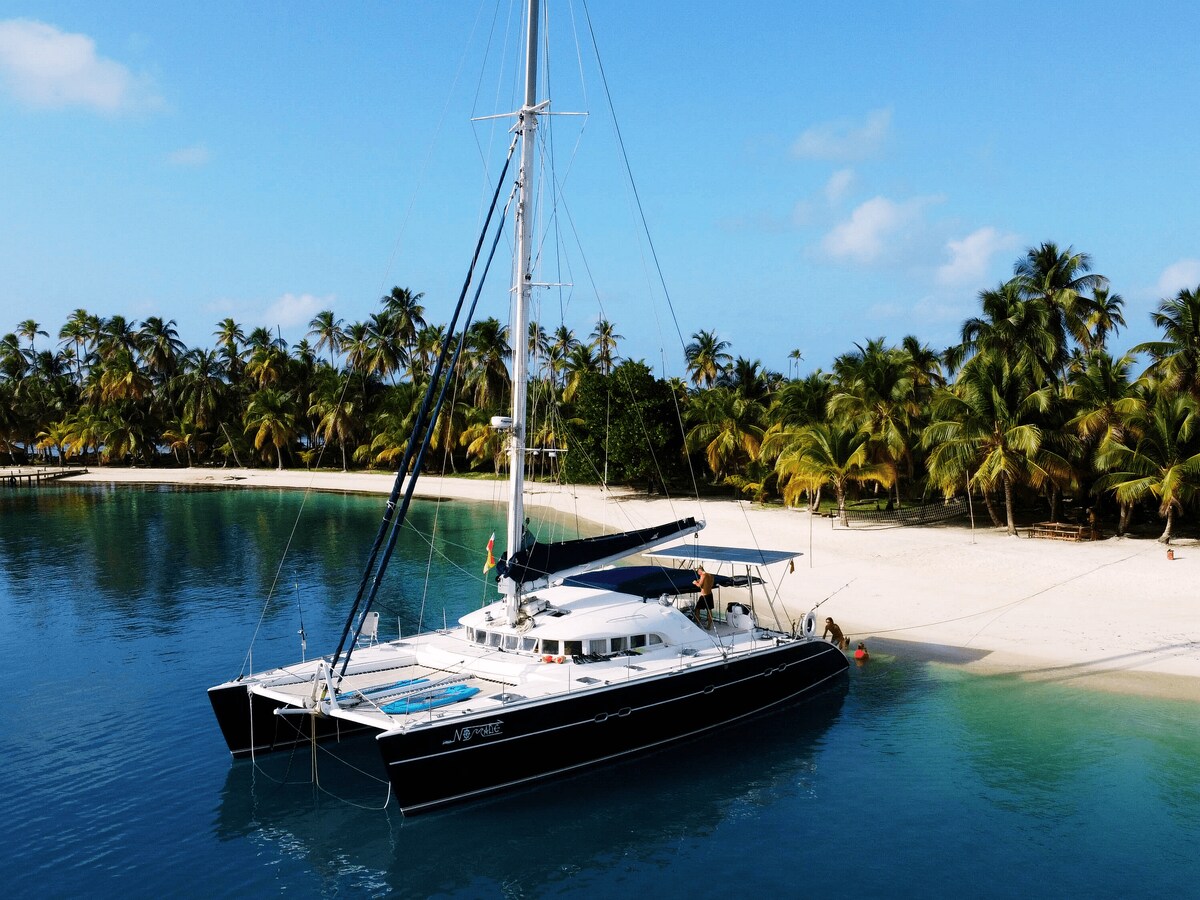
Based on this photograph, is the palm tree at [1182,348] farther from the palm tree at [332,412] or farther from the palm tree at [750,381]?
the palm tree at [332,412]

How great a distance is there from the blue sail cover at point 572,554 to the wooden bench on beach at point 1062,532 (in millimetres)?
21429

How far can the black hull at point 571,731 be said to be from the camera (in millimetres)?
13500

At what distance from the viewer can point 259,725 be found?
1611 centimetres

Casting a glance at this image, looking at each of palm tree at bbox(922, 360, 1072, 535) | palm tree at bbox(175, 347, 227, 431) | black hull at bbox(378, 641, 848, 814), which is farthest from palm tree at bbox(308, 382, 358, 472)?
black hull at bbox(378, 641, 848, 814)

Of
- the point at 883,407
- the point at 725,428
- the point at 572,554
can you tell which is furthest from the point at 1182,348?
the point at 572,554

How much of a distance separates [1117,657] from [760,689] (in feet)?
30.9

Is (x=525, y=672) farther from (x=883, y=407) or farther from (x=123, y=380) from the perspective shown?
(x=123, y=380)

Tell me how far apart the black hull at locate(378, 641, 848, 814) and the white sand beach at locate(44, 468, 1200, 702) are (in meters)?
6.31

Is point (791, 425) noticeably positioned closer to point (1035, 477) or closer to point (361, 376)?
point (1035, 477)

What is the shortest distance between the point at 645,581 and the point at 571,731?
500cm

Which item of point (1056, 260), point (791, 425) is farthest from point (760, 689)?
point (1056, 260)

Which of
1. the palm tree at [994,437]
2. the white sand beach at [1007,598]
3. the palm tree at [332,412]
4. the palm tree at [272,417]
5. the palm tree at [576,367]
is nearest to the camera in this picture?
the white sand beach at [1007,598]

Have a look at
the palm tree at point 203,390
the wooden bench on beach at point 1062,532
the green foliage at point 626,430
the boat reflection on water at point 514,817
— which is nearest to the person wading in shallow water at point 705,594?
the boat reflection on water at point 514,817

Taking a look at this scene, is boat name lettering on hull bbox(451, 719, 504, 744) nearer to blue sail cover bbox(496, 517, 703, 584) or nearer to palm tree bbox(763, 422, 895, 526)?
blue sail cover bbox(496, 517, 703, 584)
